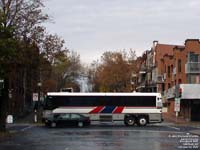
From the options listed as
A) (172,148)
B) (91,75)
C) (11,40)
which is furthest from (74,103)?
(91,75)

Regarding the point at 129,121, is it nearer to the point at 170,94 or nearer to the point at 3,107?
the point at 3,107

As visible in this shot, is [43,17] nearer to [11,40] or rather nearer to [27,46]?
[27,46]

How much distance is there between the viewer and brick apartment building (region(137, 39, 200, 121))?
257 feet

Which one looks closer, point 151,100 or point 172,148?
point 172,148

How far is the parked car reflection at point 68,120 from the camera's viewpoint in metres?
56.5

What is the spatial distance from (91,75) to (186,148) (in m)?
119

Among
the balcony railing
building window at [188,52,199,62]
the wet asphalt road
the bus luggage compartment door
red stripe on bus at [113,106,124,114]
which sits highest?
building window at [188,52,199,62]

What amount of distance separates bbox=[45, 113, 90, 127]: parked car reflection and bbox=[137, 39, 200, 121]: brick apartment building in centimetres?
1074

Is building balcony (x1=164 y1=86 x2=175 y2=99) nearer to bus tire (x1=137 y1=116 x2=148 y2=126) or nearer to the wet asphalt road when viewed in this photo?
bus tire (x1=137 y1=116 x2=148 y2=126)

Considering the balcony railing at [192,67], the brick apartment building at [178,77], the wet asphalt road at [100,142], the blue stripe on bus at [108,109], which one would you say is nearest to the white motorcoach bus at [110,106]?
the blue stripe on bus at [108,109]

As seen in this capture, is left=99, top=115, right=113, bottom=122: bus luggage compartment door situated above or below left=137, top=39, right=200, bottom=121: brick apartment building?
below

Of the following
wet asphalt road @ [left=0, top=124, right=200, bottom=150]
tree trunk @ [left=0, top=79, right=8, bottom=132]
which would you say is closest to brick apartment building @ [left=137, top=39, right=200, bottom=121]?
wet asphalt road @ [left=0, top=124, right=200, bottom=150]

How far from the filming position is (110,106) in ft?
197

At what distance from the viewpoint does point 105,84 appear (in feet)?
369
